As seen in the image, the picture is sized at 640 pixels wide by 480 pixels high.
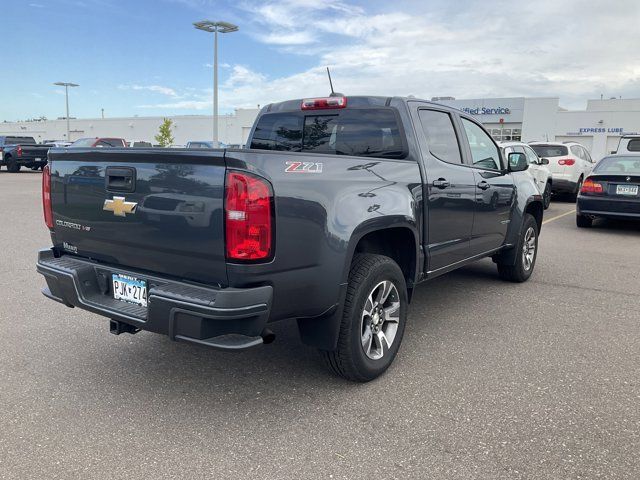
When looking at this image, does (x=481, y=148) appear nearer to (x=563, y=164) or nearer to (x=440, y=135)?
(x=440, y=135)

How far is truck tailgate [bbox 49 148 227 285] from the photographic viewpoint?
2.67 m

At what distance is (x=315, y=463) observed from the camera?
2.61 m

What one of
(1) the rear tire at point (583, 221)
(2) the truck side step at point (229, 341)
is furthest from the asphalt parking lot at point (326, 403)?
(1) the rear tire at point (583, 221)

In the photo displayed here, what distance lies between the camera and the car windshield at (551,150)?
48.6ft

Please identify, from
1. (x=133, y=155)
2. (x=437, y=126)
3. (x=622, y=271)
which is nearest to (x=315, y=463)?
(x=133, y=155)

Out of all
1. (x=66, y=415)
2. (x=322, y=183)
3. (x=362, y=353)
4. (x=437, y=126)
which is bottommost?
(x=66, y=415)

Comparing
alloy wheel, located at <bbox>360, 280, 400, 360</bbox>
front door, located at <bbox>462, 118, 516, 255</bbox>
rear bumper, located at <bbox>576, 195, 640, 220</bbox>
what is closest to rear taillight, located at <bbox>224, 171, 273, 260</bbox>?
alloy wheel, located at <bbox>360, 280, 400, 360</bbox>

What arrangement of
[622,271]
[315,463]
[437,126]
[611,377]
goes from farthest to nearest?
1. [622,271]
2. [437,126]
3. [611,377]
4. [315,463]

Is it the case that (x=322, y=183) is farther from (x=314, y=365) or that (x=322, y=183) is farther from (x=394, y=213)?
(x=314, y=365)

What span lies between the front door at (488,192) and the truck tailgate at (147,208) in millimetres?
2927

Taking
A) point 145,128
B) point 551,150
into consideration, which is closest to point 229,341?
point 551,150

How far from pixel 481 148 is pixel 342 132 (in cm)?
171

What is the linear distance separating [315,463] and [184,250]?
128 cm

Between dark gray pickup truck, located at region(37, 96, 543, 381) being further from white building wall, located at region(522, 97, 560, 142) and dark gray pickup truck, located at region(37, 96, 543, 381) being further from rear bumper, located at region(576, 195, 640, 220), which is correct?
white building wall, located at region(522, 97, 560, 142)
